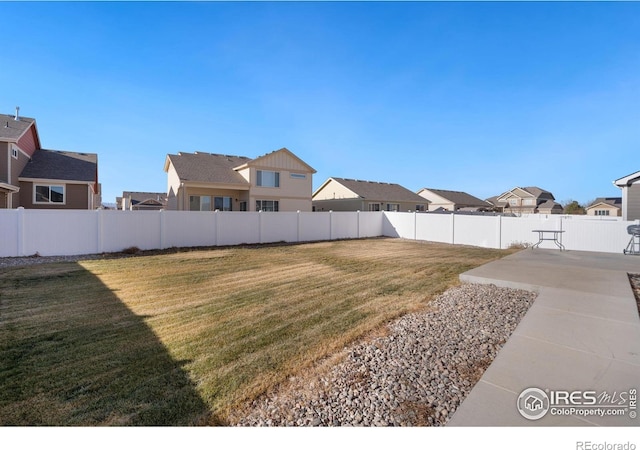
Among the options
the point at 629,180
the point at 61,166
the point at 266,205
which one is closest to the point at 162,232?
the point at 266,205

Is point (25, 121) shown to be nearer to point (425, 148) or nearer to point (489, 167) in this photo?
point (425, 148)

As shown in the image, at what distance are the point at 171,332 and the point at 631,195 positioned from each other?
18517 millimetres

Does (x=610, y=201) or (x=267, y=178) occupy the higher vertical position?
(x=610, y=201)

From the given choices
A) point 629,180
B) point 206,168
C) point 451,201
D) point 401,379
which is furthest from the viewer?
point 451,201

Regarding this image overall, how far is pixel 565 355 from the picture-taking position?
2879 mm

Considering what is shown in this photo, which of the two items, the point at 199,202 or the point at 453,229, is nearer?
the point at 453,229

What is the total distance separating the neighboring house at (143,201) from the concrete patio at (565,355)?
1927 inches

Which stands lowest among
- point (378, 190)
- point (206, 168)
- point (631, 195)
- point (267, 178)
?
point (631, 195)

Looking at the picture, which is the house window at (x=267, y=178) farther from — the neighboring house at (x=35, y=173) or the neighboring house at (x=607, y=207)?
the neighboring house at (x=607, y=207)

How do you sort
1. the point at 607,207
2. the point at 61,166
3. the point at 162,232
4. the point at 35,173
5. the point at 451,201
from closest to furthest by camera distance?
1. the point at 162,232
2. the point at 35,173
3. the point at 61,166
4. the point at 451,201
5. the point at 607,207

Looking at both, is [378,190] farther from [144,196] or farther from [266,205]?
[144,196]

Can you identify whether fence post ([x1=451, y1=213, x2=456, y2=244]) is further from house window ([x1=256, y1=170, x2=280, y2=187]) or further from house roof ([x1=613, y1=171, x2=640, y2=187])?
house window ([x1=256, y1=170, x2=280, y2=187])

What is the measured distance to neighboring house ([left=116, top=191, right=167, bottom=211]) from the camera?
1817 inches

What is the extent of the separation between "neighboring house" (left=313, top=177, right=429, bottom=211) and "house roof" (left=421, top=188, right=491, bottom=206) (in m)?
10.4
